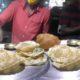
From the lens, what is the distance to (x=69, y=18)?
1.82m

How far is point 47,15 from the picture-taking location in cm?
171

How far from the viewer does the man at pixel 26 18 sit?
169 centimetres

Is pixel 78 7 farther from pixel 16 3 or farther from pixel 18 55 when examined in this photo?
pixel 18 55

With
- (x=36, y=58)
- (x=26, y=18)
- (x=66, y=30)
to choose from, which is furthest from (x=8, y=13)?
(x=36, y=58)

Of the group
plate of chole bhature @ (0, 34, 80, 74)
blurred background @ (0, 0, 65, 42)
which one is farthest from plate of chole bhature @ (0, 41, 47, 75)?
blurred background @ (0, 0, 65, 42)

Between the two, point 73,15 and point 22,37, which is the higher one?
point 73,15

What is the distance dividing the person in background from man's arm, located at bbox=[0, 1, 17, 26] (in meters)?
0.36

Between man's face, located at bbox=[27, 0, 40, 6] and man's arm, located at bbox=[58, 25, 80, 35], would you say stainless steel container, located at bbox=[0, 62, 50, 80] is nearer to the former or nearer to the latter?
man's face, located at bbox=[27, 0, 40, 6]

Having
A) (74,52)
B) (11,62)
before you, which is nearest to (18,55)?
(11,62)

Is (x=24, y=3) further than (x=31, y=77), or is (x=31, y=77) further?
(x=24, y=3)

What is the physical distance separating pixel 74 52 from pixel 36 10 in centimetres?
88

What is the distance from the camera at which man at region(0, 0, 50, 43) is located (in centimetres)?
169

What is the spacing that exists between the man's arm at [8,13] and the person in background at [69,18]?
14.3 inches

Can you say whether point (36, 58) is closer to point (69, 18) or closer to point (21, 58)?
point (21, 58)
